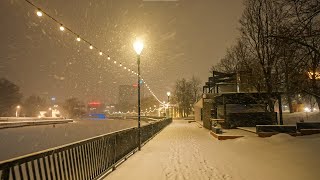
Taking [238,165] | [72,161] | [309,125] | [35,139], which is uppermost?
[309,125]

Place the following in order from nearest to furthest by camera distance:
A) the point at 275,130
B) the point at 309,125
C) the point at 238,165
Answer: the point at 238,165, the point at 275,130, the point at 309,125

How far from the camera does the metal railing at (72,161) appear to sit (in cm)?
445

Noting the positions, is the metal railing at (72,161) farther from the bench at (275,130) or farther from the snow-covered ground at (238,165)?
the bench at (275,130)

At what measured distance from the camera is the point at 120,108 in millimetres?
184000

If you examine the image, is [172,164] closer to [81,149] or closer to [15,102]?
[81,149]

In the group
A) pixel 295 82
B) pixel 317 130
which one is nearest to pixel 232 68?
pixel 317 130

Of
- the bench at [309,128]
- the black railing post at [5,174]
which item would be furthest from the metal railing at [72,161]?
the bench at [309,128]

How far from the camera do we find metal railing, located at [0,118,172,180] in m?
4.45

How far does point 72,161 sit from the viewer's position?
20.6 feet

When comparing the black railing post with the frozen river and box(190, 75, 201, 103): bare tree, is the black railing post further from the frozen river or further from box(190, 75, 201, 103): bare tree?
box(190, 75, 201, 103): bare tree

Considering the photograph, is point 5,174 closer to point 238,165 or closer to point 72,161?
point 72,161

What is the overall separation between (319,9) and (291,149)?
5.58 meters

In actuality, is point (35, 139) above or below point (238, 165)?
below

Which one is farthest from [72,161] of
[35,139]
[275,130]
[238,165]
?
[35,139]
